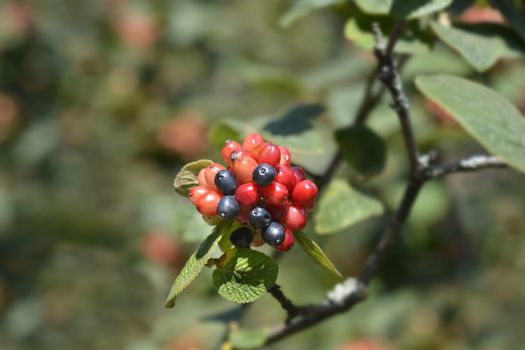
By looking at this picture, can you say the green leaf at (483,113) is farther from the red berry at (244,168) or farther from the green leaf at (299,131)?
the red berry at (244,168)

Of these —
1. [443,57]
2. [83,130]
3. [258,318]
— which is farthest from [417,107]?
[83,130]

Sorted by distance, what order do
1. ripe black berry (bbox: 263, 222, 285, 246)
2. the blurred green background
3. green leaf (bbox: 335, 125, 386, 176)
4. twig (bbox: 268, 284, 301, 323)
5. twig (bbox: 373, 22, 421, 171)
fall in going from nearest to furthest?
ripe black berry (bbox: 263, 222, 285, 246) → twig (bbox: 268, 284, 301, 323) → twig (bbox: 373, 22, 421, 171) → green leaf (bbox: 335, 125, 386, 176) → the blurred green background

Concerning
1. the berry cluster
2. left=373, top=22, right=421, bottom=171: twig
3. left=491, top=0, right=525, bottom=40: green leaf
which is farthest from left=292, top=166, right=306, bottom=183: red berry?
left=491, top=0, right=525, bottom=40: green leaf

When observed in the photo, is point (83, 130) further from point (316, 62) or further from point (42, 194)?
point (316, 62)

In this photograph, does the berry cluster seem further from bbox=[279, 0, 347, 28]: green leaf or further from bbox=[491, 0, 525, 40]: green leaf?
bbox=[491, 0, 525, 40]: green leaf

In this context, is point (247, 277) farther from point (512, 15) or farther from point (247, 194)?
point (512, 15)

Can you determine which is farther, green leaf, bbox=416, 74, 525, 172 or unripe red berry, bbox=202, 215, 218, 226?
green leaf, bbox=416, 74, 525, 172

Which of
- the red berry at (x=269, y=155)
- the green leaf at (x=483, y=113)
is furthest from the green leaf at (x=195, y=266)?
the green leaf at (x=483, y=113)
